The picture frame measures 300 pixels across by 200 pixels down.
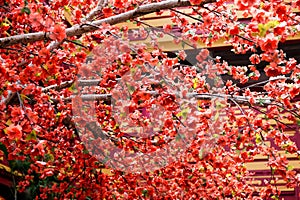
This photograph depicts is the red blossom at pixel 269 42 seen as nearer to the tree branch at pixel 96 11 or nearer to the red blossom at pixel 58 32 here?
the red blossom at pixel 58 32

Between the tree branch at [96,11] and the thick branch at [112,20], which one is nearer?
the thick branch at [112,20]

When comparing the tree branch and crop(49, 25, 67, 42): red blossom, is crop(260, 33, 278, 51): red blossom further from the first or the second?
the tree branch

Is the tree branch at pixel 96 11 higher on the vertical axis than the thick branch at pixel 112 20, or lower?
lower

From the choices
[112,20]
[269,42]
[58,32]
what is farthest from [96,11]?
[269,42]

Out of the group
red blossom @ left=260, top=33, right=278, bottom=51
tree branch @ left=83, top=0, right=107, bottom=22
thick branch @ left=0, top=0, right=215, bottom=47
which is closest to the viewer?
red blossom @ left=260, top=33, right=278, bottom=51

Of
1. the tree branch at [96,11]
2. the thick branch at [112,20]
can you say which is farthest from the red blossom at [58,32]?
the tree branch at [96,11]

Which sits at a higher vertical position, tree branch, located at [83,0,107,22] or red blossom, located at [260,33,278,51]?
red blossom, located at [260,33,278,51]

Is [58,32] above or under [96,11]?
above

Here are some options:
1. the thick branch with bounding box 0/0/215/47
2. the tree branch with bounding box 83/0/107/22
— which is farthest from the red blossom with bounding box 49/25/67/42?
the tree branch with bounding box 83/0/107/22

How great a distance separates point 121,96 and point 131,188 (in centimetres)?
97

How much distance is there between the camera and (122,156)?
397 cm

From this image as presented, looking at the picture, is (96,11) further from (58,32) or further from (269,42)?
(269,42)

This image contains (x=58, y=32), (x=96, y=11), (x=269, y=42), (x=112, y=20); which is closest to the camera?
(x=269, y=42)

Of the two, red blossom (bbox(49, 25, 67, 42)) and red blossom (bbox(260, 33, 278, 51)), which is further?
red blossom (bbox(49, 25, 67, 42))
